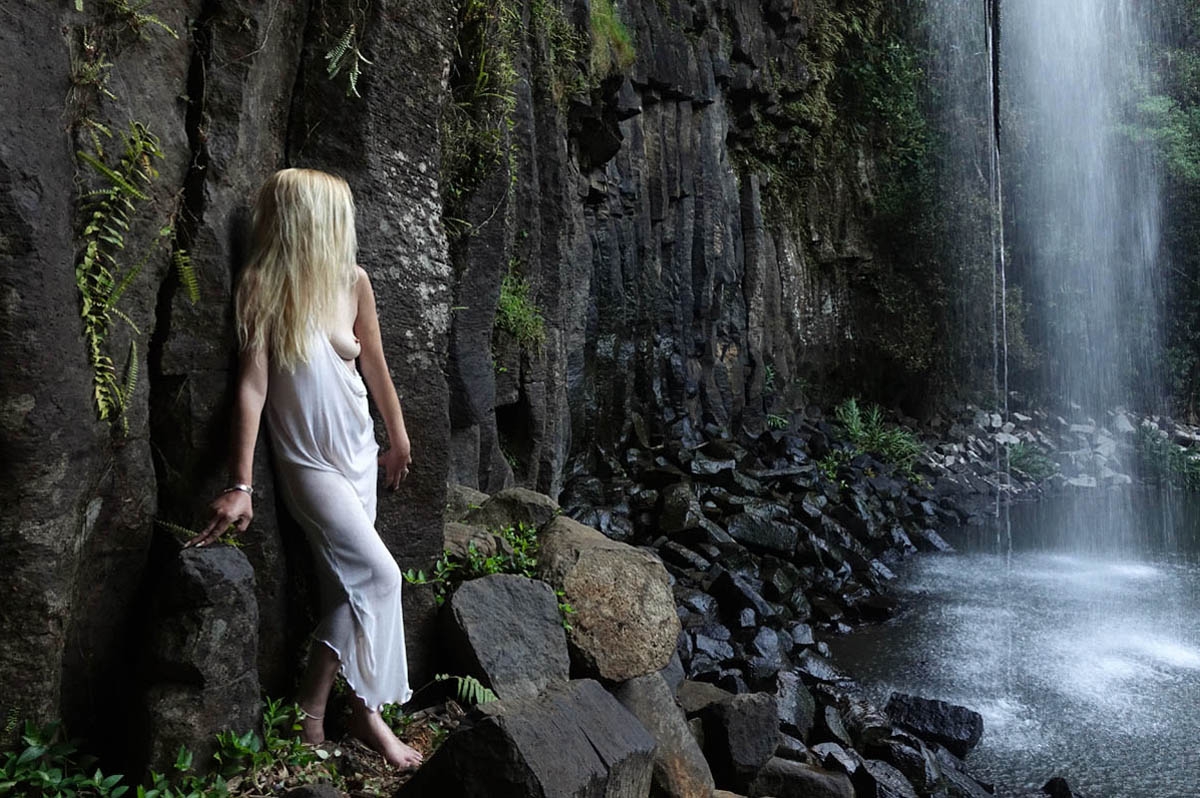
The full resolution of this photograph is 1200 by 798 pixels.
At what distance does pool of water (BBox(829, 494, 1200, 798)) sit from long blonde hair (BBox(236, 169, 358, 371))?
18.6 ft

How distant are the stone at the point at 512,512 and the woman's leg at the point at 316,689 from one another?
5.82ft

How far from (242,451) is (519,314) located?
5.19 meters

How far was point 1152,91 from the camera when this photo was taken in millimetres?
24078

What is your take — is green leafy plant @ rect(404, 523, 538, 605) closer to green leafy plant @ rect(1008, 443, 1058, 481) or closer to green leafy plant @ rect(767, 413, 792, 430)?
green leafy plant @ rect(767, 413, 792, 430)

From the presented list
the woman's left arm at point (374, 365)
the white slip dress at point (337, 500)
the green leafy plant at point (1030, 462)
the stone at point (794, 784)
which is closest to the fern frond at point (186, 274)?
the white slip dress at point (337, 500)

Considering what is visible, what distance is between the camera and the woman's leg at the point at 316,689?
11.6ft

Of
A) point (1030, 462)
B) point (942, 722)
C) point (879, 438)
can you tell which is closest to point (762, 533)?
point (942, 722)

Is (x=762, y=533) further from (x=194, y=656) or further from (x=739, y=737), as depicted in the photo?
(x=194, y=656)

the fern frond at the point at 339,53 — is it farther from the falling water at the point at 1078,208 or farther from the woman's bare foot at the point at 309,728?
the falling water at the point at 1078,208

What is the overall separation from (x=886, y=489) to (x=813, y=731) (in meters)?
9.51

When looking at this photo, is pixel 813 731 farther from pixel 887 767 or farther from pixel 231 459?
pixel 231 459

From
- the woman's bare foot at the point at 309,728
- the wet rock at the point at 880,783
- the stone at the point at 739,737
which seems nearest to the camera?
the woman's bare foot at the point at 309,728

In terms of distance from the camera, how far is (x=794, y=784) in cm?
530

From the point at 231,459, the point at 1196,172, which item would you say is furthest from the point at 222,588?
the point at 1196,172
